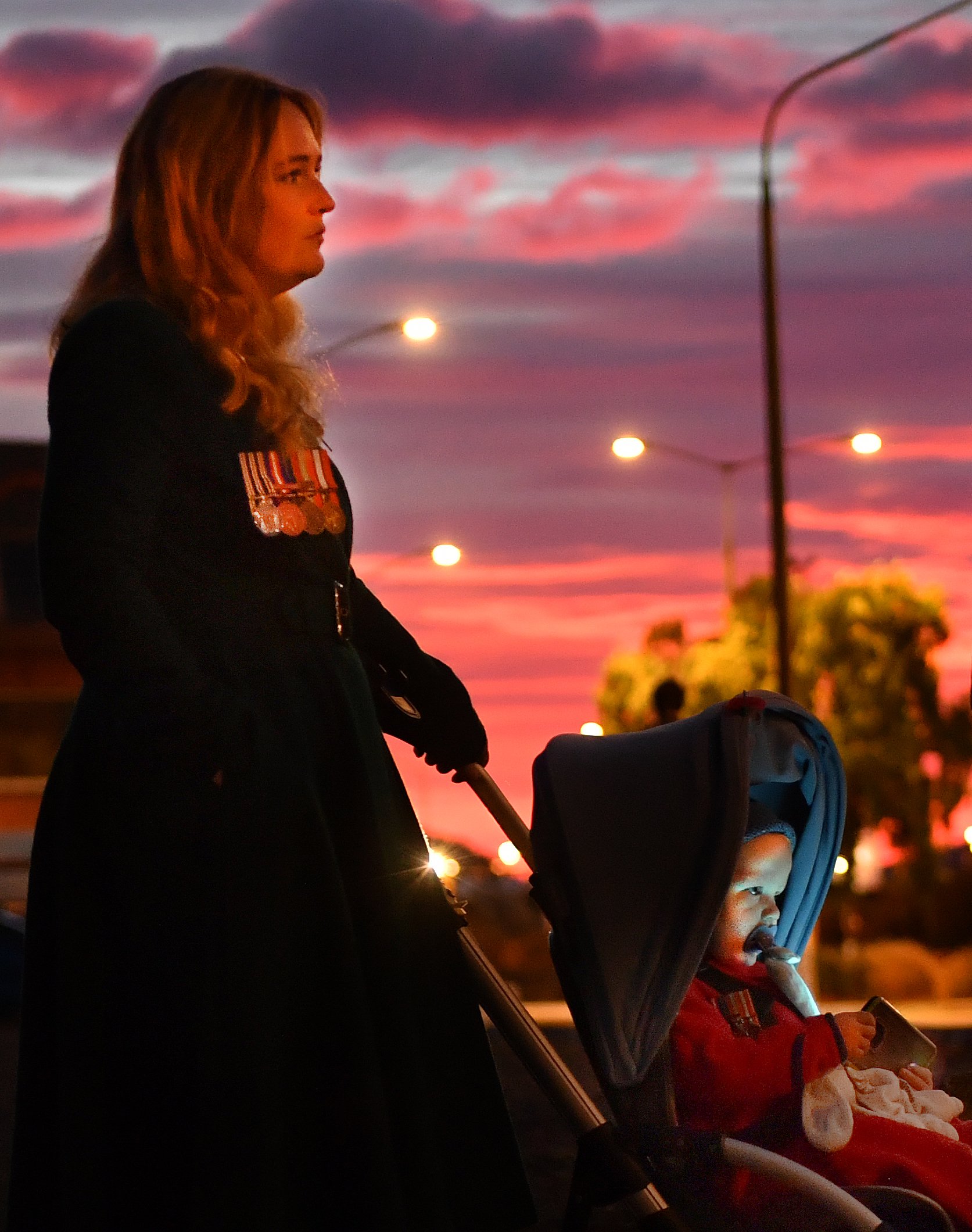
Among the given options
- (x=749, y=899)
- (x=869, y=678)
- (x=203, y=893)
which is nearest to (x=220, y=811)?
(x=203, y=893)

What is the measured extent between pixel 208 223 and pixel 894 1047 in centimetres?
216

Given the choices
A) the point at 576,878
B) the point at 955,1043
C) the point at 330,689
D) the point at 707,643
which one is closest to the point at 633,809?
the point at 576,878

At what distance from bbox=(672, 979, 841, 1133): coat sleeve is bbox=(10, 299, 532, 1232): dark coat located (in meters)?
0.50

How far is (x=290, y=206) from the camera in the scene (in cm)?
A: 375

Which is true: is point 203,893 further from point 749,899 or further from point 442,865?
point 749,899

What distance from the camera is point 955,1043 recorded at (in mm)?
13266

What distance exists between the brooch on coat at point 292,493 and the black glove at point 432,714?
20.0 inches

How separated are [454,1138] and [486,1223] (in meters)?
0.17

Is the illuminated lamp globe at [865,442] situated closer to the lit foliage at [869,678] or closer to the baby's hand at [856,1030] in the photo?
the lit foliage at [869,678]

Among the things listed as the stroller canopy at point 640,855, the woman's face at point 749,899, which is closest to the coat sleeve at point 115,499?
the stroller canopy at point 640,855

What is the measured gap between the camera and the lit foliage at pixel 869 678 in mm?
45062

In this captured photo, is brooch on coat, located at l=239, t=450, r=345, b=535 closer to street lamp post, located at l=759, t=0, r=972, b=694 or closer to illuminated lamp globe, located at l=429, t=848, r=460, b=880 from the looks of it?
illuminated lamp globe, located at l=429, t=848, r=460, b=880

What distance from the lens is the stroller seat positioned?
388 centimetres

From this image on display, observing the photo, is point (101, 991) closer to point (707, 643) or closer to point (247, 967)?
point (247, 967)
